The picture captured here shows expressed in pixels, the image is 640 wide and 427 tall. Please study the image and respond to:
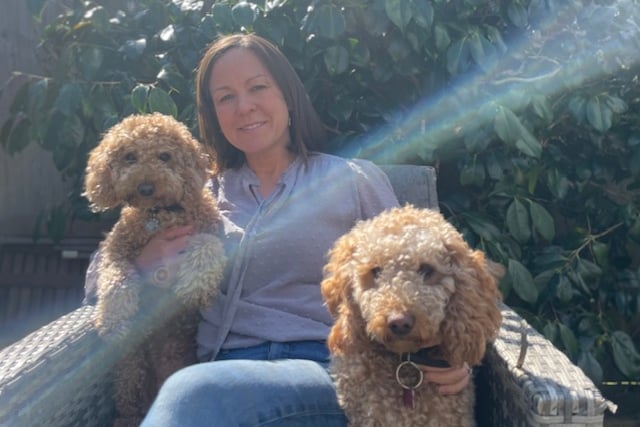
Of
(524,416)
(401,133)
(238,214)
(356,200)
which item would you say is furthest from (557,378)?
(401,133)

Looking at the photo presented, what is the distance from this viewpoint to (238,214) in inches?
93.4

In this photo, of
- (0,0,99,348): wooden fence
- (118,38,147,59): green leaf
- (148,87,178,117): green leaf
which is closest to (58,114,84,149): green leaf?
(118,38,147,59): green leaf

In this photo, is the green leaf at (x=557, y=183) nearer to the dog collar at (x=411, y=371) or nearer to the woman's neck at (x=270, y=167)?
the woman's neck at (x=270, y=167)

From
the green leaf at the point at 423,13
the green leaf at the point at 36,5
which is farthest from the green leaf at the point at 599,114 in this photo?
the green leaf at the point at 36,5

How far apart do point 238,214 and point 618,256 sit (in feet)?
6.25

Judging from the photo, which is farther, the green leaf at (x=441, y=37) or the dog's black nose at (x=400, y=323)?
the green leaf at (x=441, y=37)

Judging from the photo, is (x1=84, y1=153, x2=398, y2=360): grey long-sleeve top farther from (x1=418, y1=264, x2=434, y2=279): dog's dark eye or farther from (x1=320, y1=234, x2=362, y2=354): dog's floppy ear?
(x1=418, y1=264, x2=434, y2=279): dog's dark eye

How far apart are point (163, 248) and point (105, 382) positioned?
0.41 metres

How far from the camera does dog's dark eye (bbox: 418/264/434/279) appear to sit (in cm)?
157

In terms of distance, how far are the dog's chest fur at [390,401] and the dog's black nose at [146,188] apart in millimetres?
815

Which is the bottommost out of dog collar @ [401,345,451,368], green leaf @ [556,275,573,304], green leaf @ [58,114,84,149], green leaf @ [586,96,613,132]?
dog collar @ [401,345,451,368]

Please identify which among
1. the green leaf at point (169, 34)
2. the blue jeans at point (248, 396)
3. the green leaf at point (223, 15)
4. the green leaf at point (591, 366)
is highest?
the green leaf at point (223, 15)

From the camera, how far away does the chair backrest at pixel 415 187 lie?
2.63 m

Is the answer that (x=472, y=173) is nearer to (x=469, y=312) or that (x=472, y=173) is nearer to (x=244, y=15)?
(x=244, y=15)
